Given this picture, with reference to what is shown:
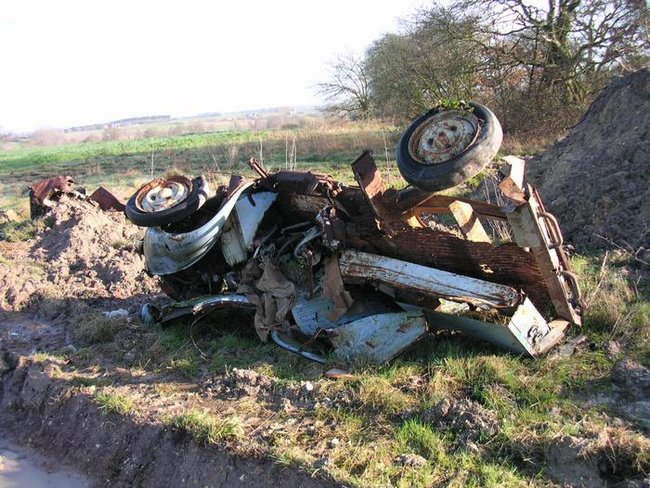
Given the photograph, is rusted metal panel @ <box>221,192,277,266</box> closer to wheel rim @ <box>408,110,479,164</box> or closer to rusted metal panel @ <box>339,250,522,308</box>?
rusted metal panel @ <box>339,250,522,308</box>

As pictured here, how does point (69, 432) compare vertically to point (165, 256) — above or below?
below

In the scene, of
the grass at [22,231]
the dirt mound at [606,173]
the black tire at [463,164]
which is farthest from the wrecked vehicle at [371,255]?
the grass at [22,231]

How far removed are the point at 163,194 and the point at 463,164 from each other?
3.26 m

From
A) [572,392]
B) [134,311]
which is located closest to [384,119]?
[134,311]

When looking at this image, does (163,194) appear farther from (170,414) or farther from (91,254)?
(91,254)

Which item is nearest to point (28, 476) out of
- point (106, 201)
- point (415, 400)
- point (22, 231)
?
point (415, 400)

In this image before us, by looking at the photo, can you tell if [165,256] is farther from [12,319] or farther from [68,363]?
[12,319]

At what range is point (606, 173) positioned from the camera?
795 cm

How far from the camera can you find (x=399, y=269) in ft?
14.5

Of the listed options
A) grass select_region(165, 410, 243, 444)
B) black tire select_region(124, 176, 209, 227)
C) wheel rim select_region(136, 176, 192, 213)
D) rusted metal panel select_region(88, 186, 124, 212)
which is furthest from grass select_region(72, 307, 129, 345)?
rusted metal panel select_region(88, 186, 124, 212)

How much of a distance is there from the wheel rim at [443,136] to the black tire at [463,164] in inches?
1.9

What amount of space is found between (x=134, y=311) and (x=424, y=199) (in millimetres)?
3812

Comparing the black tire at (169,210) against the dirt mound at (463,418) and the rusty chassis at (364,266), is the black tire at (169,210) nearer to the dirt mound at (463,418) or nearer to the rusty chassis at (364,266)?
the rusty chassis at (364,266)

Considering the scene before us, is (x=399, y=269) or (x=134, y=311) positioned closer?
(x=399, y=269)
